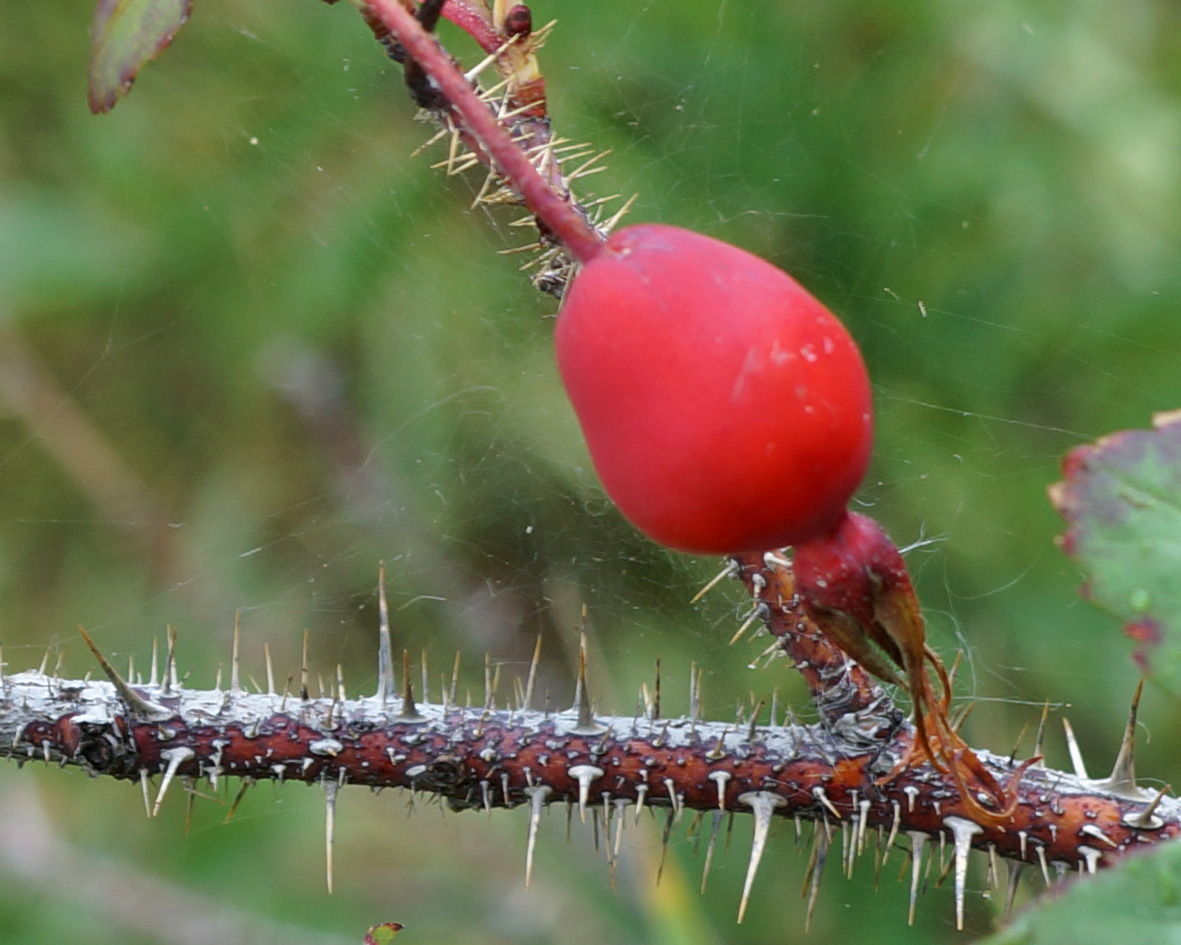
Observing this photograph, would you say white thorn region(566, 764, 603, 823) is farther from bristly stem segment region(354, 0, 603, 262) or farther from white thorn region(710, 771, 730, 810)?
bristly stem segment region(354, 0, 603, 262)

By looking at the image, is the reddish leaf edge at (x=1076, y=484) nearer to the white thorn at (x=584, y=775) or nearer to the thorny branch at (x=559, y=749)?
the thorny branch at (x=559, y=749)

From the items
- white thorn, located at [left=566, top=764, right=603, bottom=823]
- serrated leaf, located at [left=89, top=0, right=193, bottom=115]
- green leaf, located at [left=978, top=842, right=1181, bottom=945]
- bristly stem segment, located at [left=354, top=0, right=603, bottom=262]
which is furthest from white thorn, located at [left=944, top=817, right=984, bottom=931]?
serrated leaf, located at [left=89, top=0, right=193, bottom=115]

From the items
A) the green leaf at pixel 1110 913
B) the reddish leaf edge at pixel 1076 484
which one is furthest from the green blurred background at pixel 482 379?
the green leaf at pixel 1110 913

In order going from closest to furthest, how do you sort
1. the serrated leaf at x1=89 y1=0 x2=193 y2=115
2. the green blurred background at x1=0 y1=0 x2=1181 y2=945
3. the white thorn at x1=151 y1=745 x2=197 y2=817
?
the serrated leaf at x1=89 y1=0 x2=193 y2=115 < the white thorn at x1=151 y1=745 x2=197 y2=817 < the green blurred background at x1=0 y1=0 x2=1181 y2=945

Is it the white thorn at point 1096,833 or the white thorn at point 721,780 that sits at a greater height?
the white thorn at point 721,780

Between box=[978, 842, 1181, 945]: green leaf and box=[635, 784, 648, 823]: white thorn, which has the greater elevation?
box=[978, 842, 1181, 945]: green leaf

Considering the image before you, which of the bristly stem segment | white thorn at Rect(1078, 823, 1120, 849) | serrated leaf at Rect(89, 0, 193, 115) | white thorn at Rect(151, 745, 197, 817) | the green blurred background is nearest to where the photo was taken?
the bristly stem segment
